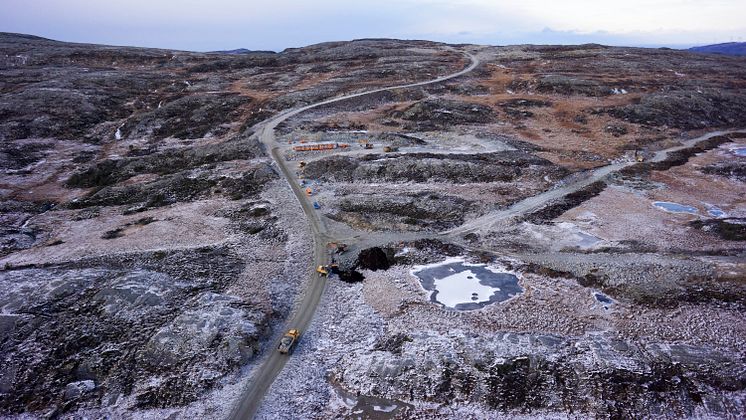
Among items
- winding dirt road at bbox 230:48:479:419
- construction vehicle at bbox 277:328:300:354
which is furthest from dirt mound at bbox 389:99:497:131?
construction vehicle at bbox 277:328:300:354

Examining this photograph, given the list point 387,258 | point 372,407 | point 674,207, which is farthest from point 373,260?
point 674,207

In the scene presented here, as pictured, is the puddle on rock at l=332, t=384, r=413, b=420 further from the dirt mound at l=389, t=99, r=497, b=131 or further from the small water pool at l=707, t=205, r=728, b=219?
the dirt mound at l=389, t=99, r=497, b=131

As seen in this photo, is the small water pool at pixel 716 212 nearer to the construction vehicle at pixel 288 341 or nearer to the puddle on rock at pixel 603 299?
the puddle on rock at pixel 603 299

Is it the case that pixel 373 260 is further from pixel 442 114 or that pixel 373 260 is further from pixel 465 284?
pixel 442 114

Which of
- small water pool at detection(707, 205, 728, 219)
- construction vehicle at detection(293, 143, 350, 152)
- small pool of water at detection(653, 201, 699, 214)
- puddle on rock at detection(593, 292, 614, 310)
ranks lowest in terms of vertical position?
puddle on rock at detection(593, 292, 614, 310)

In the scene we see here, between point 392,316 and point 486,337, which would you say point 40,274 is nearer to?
point 392,316

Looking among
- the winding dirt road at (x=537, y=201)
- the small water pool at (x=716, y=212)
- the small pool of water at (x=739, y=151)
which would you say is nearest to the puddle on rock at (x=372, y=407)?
the winding dirt road at (x=537, y=201)
